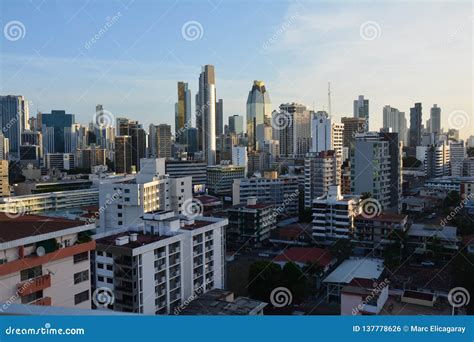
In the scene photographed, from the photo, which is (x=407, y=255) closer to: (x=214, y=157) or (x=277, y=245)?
(x=277, y=245)

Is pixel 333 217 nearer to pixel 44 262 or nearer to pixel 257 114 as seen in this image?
pixel 44 262

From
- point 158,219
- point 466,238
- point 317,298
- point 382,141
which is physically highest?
point 382,141

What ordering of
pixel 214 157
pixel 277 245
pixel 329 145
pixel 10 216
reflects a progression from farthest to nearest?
pixel 214 157 → pixel 329 145 → pixel 277 245 → pixel 10 216

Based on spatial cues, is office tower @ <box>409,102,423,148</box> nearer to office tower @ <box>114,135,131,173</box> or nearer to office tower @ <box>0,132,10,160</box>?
office tower @ <box>114,135,131,173</box>

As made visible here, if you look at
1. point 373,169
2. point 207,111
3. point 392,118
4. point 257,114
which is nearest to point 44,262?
point 373,169

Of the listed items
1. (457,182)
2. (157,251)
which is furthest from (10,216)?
(457,182)

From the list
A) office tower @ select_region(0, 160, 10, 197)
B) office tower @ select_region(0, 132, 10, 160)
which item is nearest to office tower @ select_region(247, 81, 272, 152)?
office tower @ select_region(0, 160, 10, 197)
